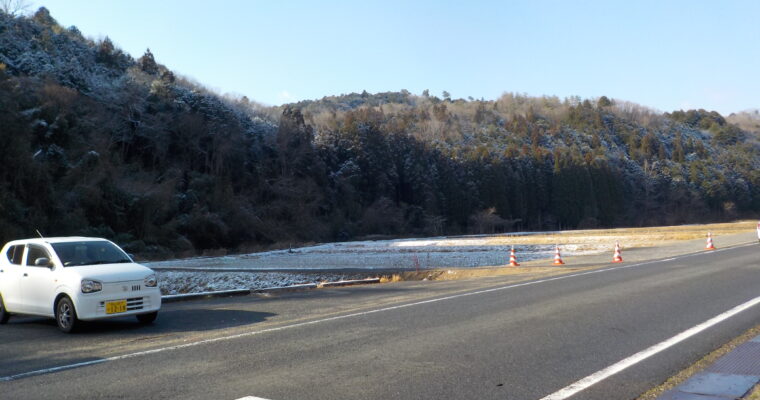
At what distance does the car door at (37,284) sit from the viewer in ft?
36.0

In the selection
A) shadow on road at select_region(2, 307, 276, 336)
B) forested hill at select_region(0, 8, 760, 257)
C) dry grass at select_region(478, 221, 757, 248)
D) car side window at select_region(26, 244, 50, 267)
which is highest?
forested hill at select_region(0, 8, 760, 257)

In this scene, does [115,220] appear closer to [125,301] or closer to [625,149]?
[125,301]

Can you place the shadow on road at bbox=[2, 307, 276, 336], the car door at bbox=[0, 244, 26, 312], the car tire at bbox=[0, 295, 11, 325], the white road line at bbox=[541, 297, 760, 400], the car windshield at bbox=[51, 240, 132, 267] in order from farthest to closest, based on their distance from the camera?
1. the car tire at bbox=[0, 295, 11, 325]
2. the car door at bbox=[0, 244, 26, 312]
3. the car windshield at bbox=[51, 240, 132, 267]
4. the shadow on road at bbox=[2, 307, 276, 336]
5. the white road line at bbox=[541, 297, 760, 400]

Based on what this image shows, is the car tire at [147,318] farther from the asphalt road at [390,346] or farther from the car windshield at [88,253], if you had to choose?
the car windshield at [88,253]

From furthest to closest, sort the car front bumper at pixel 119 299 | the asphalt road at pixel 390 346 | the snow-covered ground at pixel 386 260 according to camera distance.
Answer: the snow-covered ground at pixel 386 260
the car front bumper at pixel 119 299
the asphalt road at pixel 390 346

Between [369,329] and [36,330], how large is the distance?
20.0ft

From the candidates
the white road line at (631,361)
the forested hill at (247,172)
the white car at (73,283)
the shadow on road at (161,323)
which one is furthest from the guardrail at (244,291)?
the forested hill at (247,172)

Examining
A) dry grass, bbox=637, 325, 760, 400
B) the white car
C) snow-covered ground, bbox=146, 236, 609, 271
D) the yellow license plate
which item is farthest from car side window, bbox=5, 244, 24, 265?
snow-covered ground, bbox=146, 236, 609, 271

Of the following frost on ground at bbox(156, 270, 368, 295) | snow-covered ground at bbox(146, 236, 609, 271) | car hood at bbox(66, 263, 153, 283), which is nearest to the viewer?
car hood at bbox(66, 263, 153, 283)

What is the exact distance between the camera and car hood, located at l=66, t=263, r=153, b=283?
10570 millimetres

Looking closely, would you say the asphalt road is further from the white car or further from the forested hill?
the forested hill

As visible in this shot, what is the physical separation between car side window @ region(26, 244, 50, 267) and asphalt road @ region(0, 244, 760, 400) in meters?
1.22

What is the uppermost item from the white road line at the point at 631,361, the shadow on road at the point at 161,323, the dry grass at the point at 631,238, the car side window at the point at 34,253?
the car side window at the point at 34,253

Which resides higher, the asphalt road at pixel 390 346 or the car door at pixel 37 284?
the car door at pixel 37 284
